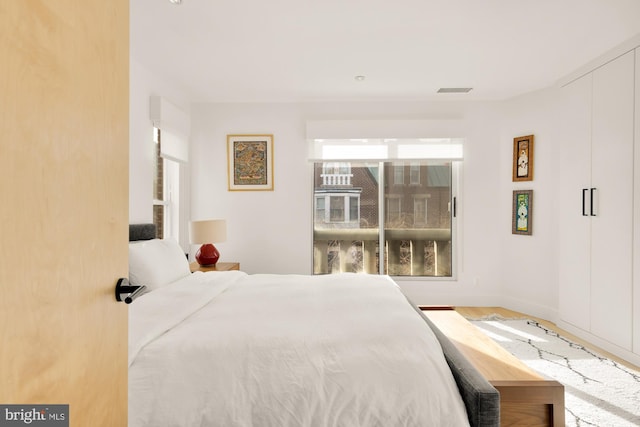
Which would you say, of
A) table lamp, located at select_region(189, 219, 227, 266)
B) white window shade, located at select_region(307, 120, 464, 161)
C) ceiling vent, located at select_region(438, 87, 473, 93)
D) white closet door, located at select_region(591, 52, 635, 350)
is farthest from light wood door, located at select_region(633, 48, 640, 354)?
table lamp, located at select_region(189, 219, 227, 266)

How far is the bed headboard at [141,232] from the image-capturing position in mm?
3017

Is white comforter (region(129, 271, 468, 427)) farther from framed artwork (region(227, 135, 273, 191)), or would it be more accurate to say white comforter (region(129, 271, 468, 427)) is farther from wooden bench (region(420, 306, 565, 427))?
framed artwork (region(227, 135, 273, 191))

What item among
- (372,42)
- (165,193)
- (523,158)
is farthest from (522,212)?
(165,193)

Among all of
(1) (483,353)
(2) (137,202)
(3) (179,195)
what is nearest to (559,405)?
(1) (483,353)

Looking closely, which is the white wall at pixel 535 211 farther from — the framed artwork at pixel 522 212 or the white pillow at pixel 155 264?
the white pillow at pixel 155 264

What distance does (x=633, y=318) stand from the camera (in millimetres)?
2910

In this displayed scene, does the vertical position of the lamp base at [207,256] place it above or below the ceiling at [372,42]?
→ below

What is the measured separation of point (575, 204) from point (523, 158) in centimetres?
94

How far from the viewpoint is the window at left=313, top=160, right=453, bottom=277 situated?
4699mm

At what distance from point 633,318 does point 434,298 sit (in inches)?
78.5

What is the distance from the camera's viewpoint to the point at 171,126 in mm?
3834

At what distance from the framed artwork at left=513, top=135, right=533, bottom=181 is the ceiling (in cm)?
61

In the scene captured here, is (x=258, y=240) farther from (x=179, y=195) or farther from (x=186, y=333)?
(x=186, y=333)

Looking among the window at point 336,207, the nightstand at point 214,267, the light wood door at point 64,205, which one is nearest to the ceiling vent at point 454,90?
the window at point 336,207
